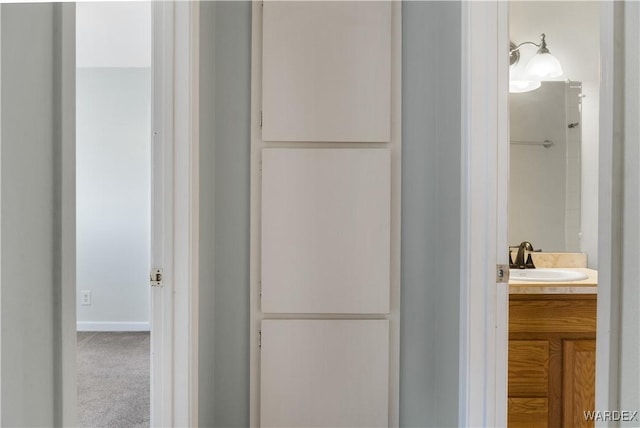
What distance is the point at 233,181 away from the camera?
1604 mm

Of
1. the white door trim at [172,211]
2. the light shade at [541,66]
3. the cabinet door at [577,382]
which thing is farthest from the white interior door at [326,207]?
the light shade at [541,66]

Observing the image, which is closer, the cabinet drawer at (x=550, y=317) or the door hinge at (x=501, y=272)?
the door hinge at (x=501, y=272)

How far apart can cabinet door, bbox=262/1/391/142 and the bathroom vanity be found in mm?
943

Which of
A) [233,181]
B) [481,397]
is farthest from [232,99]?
[481,397]

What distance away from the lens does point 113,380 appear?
2590 millimetres

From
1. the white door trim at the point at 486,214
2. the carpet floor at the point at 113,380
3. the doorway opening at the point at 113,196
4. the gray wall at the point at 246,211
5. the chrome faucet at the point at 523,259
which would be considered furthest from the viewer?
the doorway opening at the point at 113,196

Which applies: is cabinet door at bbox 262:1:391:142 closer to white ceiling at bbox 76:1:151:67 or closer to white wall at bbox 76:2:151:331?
white ceiling at bbox 76:1:151:67

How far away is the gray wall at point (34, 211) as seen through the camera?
0.57 metres

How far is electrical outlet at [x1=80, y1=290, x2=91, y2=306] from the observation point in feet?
12.0

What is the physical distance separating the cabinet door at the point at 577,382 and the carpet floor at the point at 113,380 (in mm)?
2080

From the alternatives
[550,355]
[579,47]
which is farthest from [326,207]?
[579,47]

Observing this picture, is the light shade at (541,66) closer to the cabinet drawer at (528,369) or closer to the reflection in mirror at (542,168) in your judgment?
the reflection in mirror at (542,168)

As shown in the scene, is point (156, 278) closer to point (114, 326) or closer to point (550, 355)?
point (550, 355)

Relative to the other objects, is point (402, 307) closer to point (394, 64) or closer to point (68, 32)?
point (394, 64)
